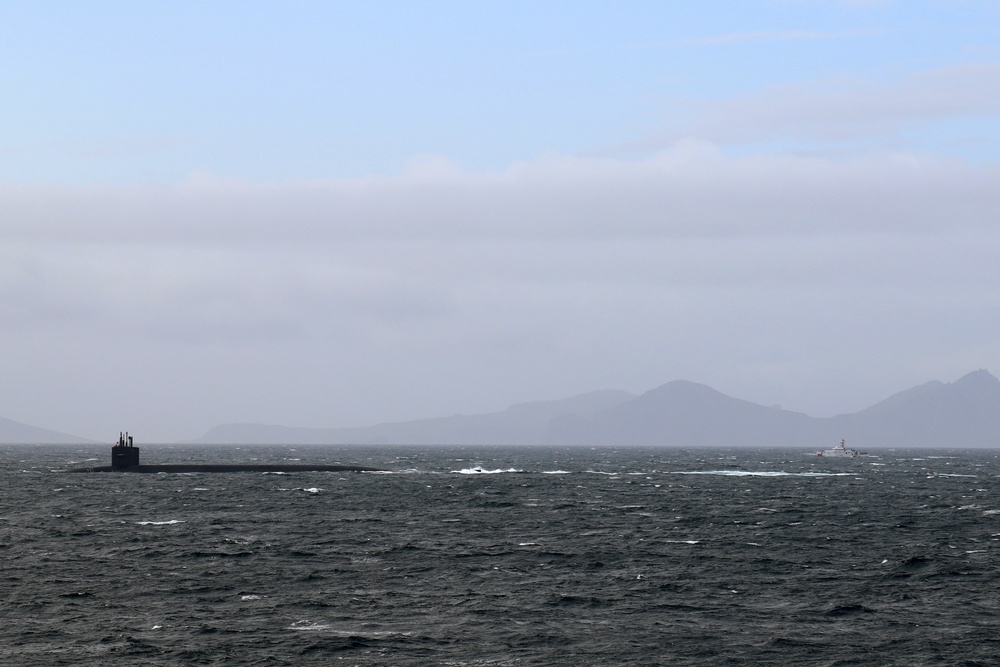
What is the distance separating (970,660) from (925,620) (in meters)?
8.29

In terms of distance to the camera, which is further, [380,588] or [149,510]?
[149,510]

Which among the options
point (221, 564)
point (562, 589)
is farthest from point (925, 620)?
point (221, 564)

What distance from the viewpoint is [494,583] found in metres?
64.4

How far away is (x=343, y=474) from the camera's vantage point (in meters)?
190

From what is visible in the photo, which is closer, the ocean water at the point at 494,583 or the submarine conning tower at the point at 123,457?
the ocean water at the point at 494,583

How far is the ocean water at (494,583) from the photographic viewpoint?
158ft

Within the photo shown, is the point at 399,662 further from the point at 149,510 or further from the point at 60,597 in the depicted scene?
the point at 149,510

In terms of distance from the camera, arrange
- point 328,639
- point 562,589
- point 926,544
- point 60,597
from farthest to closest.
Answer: point 926,544, point 562,589, point 60,597, point 328,639

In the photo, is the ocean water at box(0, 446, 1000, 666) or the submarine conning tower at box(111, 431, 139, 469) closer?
the ocean water at box(0, 446, 1000, 666)

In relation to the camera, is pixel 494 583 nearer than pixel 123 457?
Yes

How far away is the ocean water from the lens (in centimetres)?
4806

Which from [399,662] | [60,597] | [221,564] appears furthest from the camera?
[221,564]

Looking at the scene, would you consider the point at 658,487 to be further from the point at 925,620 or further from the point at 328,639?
the point at 328,639

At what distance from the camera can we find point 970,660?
46.8m
